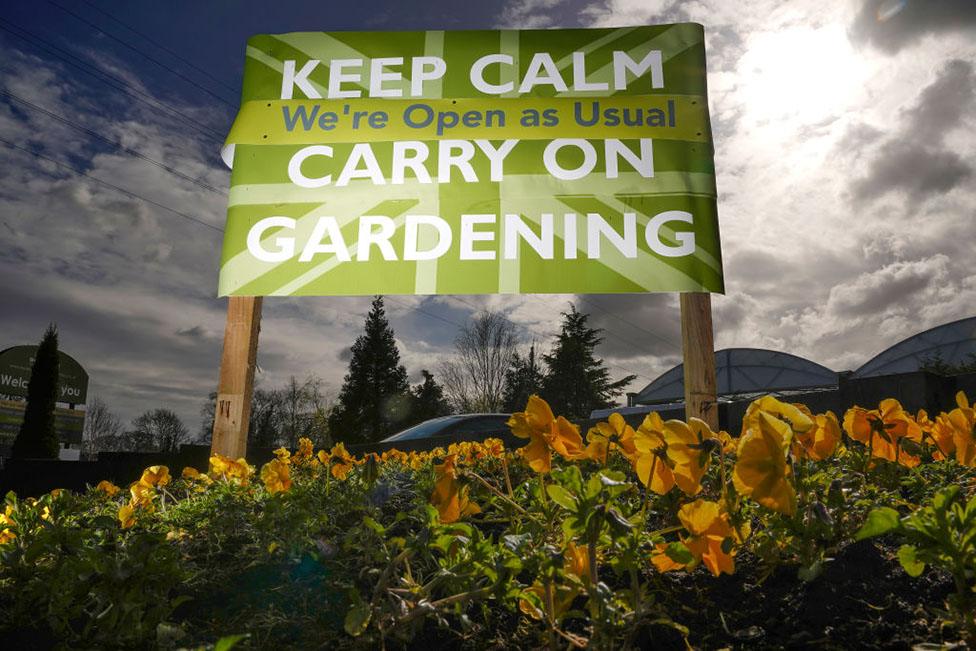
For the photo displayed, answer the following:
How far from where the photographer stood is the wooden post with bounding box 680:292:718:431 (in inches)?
126

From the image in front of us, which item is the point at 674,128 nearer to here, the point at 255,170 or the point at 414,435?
the point at 255,170

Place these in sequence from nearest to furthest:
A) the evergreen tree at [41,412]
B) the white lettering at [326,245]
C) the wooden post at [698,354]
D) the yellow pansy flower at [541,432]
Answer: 1. the yellow pansy flower at [541,432]
2. the wooden post at [698,354]
3. the white lettering at [326,245]
4. the evergreen tree at [41,412]

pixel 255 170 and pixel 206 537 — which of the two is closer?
pixel 206 537

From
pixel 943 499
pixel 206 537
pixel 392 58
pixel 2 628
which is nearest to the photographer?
pixel 943 499

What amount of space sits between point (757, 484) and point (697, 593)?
1.26 ft

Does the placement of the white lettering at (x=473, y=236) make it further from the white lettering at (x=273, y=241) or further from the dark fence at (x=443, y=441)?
the dark fence at (x=443, y=441)

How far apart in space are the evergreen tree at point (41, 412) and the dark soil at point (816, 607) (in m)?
21.9

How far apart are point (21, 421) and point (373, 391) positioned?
628 inches

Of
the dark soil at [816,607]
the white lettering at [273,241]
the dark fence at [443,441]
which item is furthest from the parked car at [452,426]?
the dark soil at [816,607]

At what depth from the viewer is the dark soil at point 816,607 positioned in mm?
1057

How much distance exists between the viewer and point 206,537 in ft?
6.91

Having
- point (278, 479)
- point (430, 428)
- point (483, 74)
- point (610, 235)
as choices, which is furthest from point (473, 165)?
point (430, 428)

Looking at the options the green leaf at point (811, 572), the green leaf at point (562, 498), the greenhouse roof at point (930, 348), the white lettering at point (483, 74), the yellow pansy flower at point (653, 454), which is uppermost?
the greenhouse roof at point (930, 348)

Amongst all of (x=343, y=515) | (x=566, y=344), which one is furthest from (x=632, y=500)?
(x=566, y=344)
